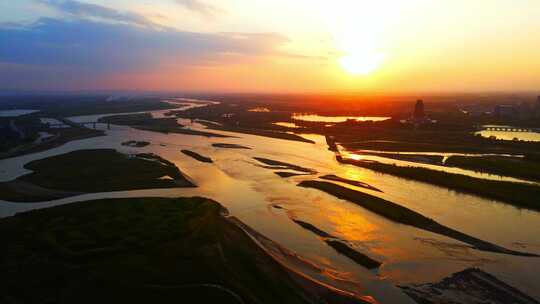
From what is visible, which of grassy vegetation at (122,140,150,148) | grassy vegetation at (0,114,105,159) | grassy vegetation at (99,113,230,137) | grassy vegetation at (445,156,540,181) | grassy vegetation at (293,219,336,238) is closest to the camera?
grassy vegetation at (293,219,336,238)

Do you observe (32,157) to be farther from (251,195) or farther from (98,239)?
(98,239)

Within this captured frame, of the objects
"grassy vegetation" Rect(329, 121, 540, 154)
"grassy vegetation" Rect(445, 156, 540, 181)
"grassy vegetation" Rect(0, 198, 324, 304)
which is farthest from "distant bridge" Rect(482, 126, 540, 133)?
"grassy vegetation" Rect(0, 198, 324, 304)

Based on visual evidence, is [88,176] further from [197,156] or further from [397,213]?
[397,213]

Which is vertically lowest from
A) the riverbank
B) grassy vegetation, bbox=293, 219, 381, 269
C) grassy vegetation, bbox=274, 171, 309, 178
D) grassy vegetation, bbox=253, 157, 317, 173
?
grassy vegetation, bbox=293, 219, 381, 269

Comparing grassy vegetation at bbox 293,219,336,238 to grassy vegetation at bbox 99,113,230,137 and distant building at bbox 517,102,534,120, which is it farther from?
distant building at bbox 517,102,534,120

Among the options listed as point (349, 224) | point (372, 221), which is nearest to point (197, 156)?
point (349, 224)

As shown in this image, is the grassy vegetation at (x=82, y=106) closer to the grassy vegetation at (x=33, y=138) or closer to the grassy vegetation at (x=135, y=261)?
the grassy vegetation at (x=33, y=138)
